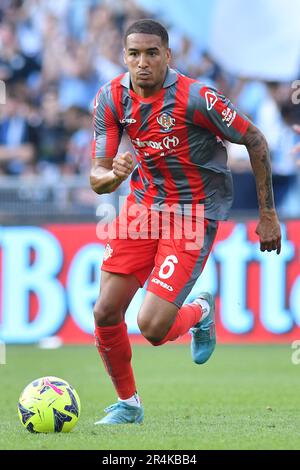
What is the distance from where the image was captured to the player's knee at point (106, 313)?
6.95m

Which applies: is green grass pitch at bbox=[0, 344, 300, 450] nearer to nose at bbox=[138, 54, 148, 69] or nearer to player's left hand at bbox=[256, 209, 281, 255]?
player's left hand at bbox=[256, 209, 281, 255]

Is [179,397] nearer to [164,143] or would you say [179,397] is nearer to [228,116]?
[164,143]

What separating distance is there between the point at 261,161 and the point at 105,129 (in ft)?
3.69

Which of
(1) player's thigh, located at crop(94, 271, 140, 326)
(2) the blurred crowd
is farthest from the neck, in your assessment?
(2) the blurred crowd

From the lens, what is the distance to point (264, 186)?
6918 millimetres

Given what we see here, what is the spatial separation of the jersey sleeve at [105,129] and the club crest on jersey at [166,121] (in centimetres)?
34

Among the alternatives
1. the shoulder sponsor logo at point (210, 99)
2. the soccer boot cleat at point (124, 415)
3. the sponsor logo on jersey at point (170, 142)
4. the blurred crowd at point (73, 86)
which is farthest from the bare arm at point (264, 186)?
the blurred crowd at point (73, 86)

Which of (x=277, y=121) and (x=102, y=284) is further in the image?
(x=277, y=121)

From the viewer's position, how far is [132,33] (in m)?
6.77

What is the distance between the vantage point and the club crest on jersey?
6934 millimetres
